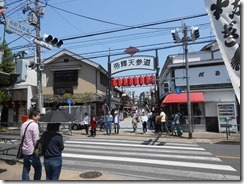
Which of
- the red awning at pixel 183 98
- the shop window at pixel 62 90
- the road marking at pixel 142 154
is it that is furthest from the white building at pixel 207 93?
the shop window at pixel 62 90

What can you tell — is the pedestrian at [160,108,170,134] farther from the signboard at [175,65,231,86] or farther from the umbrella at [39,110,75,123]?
the umbrella at [39,110,75,123]

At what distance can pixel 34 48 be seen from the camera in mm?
18359

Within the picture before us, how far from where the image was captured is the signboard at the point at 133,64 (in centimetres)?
2461

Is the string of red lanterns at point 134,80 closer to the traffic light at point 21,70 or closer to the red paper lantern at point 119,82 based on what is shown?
the red paper lantern at point 119,82

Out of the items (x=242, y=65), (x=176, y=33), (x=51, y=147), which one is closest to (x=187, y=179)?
(x=51, y=147)

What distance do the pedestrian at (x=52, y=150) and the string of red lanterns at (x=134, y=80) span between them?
18.9 meters

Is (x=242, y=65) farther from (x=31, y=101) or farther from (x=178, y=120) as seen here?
(x=31, y=101)

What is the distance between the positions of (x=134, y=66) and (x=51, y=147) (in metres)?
20.0

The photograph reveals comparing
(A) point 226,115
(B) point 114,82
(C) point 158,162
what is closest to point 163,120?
(A) point 226,115

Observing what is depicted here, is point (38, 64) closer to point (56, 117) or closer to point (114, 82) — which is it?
point (114, 82)

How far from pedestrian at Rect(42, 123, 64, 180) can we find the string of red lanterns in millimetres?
18881

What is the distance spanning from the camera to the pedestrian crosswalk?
7.98 meters

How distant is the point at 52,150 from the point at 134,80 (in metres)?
19.5

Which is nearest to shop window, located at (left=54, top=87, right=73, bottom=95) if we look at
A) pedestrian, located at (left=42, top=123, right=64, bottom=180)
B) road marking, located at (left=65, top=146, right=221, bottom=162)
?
road marking, located at (left=65, top=146, right=221, bottom=162)
